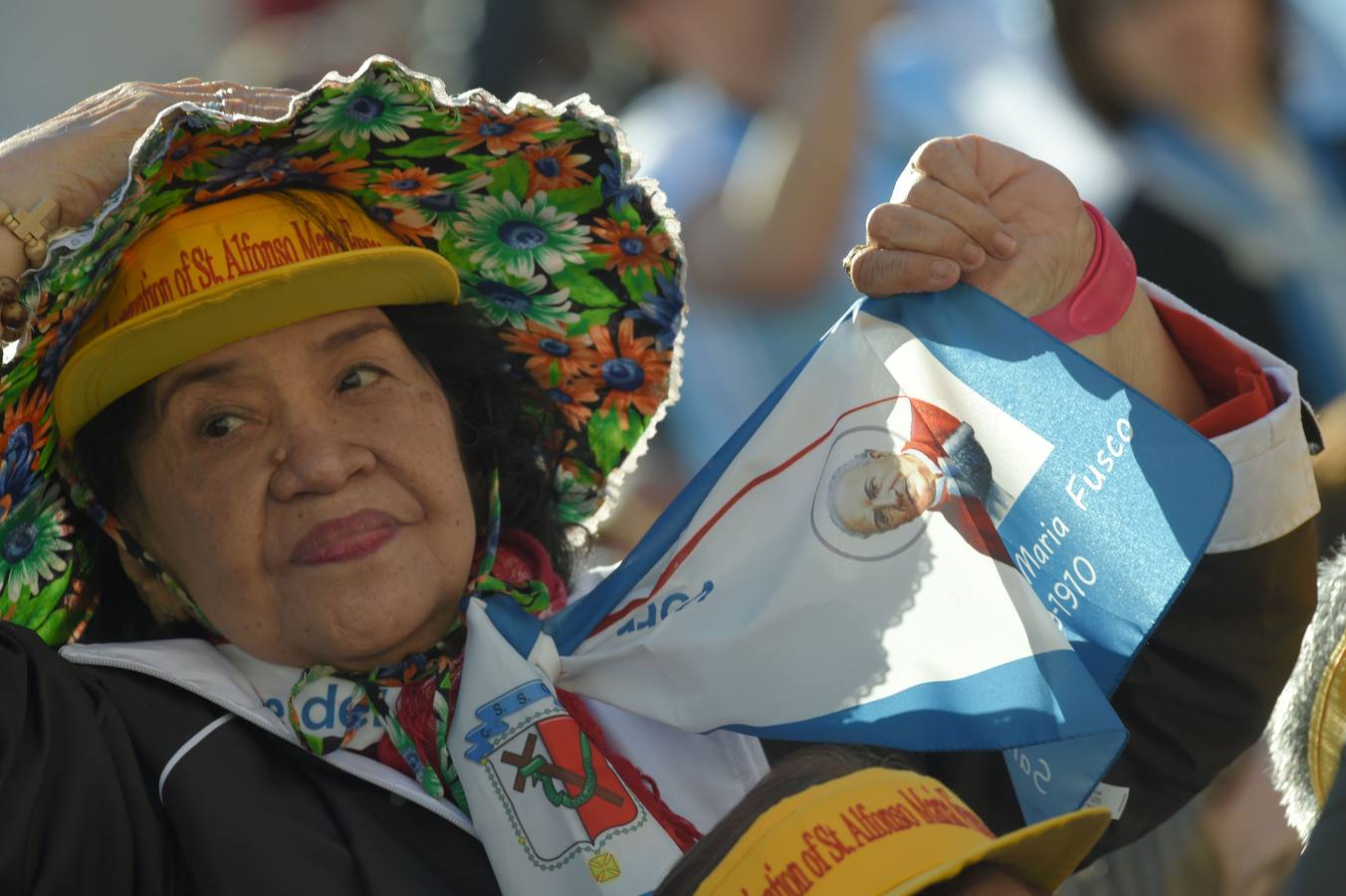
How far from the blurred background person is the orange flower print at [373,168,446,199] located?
161 cm

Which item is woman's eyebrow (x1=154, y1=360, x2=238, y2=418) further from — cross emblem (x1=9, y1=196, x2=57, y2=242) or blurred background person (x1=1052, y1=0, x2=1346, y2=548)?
blurred background person (x1=1052, y1=0, x2=1346, y2=548)

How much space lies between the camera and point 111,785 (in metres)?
1.88

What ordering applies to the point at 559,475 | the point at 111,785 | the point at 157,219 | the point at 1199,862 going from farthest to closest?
the point at 1199,862 < the point at 559,475 < the point at 157,219 < the point at 111,785

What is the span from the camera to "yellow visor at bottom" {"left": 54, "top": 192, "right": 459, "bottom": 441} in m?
2.10

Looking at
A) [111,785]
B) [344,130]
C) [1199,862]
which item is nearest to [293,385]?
[344,130]

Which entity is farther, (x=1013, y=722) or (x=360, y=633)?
(x=360, y=633)

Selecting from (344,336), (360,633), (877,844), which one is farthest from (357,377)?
(877,844)

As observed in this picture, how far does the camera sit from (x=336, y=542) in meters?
2.12

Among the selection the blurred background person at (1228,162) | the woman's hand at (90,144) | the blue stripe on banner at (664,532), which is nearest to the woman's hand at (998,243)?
the blue stripe on banner at (664,532)

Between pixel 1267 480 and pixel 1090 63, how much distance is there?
5.52ft

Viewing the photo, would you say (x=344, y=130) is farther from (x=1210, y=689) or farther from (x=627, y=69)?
(x=627, y=69)

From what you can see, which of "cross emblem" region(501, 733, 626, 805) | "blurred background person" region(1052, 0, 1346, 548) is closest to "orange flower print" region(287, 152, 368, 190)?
"cross emblem" region(501, 733, 626, 805)

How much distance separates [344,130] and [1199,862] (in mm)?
2016

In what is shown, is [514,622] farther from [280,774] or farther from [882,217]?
[882,217]
